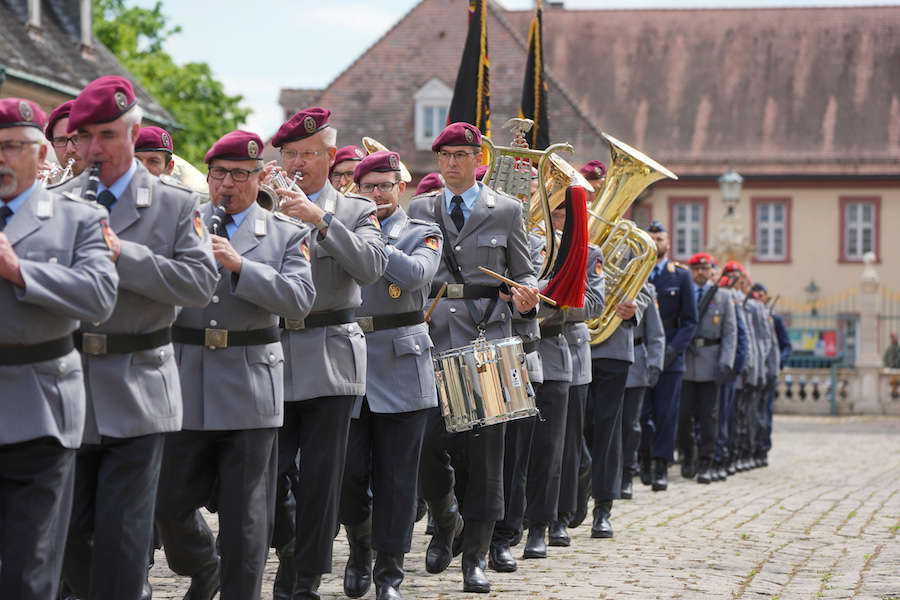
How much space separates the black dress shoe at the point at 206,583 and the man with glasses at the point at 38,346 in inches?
55.2

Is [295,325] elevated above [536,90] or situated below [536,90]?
below

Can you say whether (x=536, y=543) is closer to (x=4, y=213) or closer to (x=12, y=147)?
(x=4, y=213)

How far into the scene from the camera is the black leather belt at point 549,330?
10141 mm

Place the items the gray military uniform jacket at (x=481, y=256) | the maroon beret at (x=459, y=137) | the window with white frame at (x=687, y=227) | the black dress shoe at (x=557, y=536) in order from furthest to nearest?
the window with white frame at (x=687, y=227)
the black dress shoe at (x=557, y=536)
the gray military uniform jacket at (x=481, y=256)
the maroon beret at (x=459, y=137)

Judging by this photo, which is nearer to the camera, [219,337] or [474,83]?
[219,337]

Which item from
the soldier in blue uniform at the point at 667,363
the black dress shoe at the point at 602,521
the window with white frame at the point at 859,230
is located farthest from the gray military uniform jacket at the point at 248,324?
the window with white frame at the point at 859,230

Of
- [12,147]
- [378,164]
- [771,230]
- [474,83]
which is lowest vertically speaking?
[12,147]

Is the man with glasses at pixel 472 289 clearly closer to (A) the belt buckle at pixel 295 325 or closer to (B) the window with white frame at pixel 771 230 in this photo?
(A) the belt buckle at pixel 295 325

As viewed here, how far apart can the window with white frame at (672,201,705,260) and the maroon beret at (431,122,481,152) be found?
1719 inches

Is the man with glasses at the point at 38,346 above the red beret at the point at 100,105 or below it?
below

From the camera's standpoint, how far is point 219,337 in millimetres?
6664

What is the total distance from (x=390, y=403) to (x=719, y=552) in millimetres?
3142

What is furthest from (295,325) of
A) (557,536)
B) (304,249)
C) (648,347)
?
(648,347)

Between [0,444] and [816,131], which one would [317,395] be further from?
[816,131]
